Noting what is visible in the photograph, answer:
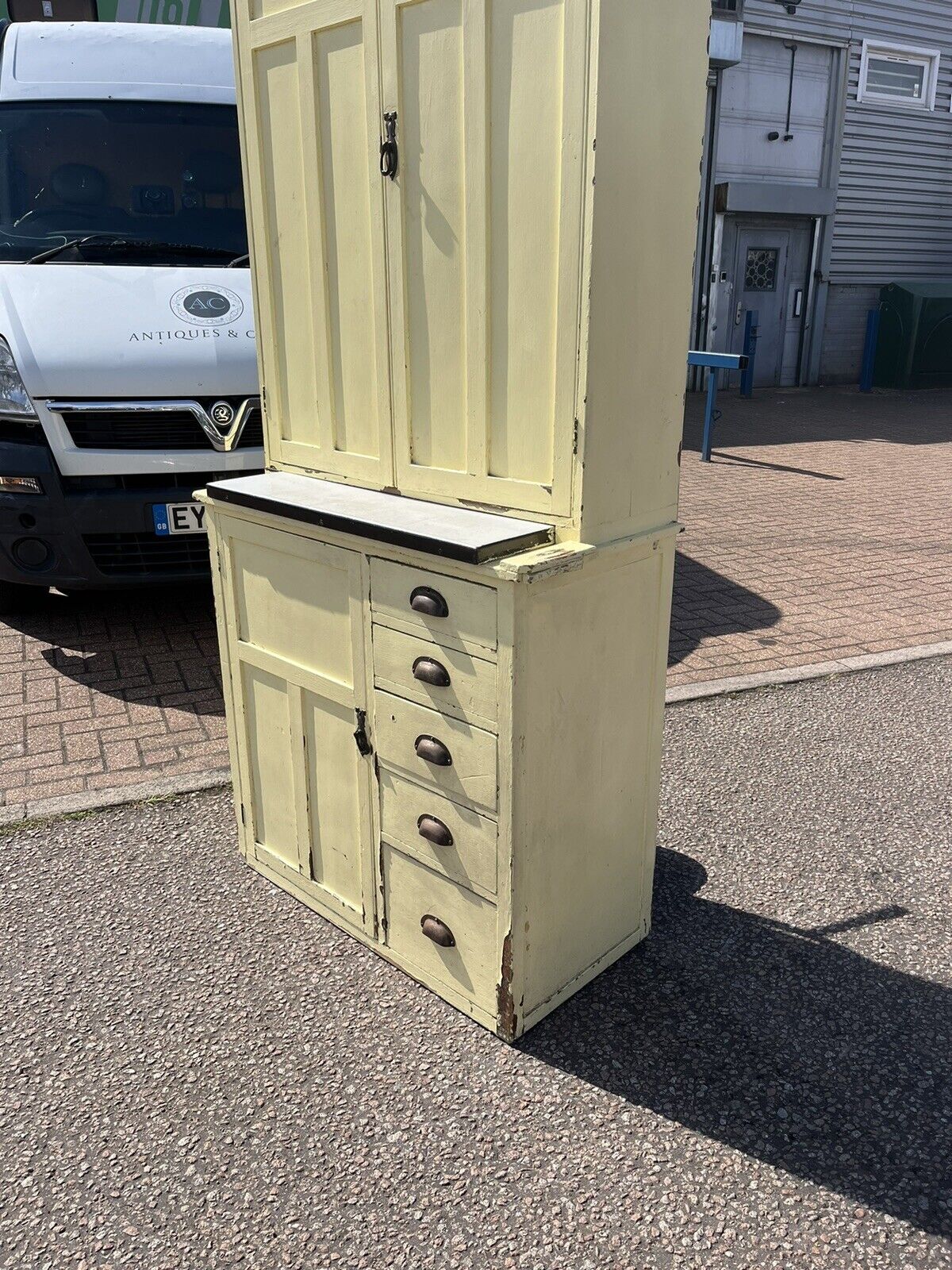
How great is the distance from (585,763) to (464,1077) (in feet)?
2.73

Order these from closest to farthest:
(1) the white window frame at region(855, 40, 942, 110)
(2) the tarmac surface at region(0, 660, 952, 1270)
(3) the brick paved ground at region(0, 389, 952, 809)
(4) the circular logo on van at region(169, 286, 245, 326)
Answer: (2) the tarmac surface at region(0, 660, 952, 1270), (3) the brick paved ground at region(0, 389, 952, 809), (4) the circular logo on van at region(169, 286, 245, 326), (1) the white window frame at region(855, 40, 942, 110)

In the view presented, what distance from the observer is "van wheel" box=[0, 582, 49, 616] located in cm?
538

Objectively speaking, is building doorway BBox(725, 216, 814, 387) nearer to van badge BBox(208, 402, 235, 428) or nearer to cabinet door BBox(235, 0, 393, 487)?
van badge BBox(208, 402, 235, 428)

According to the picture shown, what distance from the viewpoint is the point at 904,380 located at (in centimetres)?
Result: 1630

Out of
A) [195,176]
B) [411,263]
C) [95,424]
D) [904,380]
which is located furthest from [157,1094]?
[904,380]

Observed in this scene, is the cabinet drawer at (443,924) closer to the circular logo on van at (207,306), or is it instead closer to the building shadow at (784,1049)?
the building shadow at (784,1049)

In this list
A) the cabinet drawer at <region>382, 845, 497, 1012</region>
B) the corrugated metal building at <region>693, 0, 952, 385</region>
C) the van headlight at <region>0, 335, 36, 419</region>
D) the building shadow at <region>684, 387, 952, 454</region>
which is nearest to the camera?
the cabinet drawer at <region>382, 845, 497, 1012</region>

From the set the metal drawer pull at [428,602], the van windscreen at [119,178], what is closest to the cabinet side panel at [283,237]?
the metal drawer pull at [428,602]

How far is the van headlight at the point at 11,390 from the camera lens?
4.45 metres

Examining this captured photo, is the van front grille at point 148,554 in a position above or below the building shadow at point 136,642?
above

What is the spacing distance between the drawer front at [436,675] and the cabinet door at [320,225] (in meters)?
0.51

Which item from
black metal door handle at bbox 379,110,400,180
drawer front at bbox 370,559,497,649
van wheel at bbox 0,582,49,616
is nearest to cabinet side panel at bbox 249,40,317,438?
black metal door handle at bbox 379,110,400,180

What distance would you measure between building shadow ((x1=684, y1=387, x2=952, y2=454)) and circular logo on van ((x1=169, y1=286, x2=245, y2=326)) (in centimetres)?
677

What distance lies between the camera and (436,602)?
2430mm
